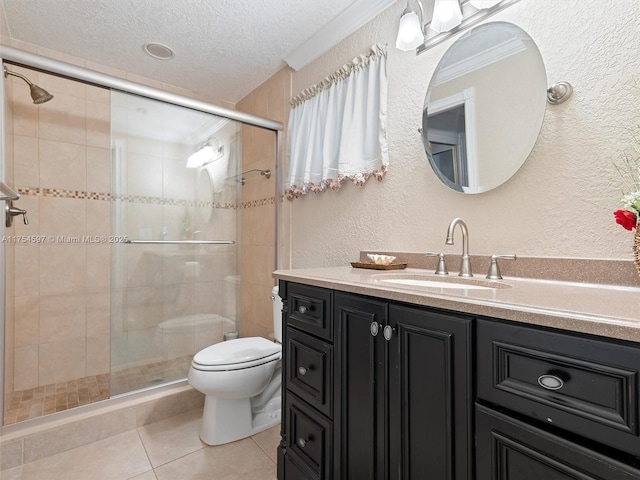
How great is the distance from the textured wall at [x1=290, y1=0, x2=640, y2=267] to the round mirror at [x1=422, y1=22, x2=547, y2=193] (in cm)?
4

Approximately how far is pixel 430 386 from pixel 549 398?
10.8 inches

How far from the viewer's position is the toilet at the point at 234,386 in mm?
1712

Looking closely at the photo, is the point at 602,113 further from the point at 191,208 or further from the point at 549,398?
the point at 191,208

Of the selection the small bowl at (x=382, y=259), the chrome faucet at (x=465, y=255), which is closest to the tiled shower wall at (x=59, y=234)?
the small bowl at (x=382, y=259)

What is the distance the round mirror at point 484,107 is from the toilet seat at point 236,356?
1302 mm

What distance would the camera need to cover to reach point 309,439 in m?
1.29

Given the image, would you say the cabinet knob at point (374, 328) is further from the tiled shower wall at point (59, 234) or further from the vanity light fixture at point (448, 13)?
the tiled shower wall at point (59, 234)

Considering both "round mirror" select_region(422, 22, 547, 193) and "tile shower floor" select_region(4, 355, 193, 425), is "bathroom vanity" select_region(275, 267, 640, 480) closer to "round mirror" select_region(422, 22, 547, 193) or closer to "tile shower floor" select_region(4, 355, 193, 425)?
"round mirror" select_region(422, 22, 547, 193)

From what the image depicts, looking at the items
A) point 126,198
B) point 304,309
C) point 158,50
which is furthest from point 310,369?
point 158,50

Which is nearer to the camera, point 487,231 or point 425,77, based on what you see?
point 487,231

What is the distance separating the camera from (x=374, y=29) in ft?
5.85

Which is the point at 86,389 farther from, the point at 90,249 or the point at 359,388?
the point at 359,388

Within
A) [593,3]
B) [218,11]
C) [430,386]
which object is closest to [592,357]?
[430,386]

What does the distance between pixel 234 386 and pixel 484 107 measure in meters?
1.74
